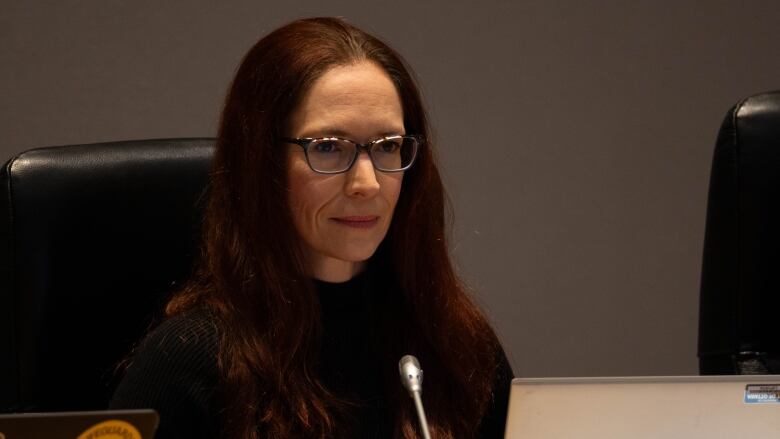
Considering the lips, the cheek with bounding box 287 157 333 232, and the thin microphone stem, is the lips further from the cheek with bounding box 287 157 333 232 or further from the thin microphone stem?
the thin microphone stem

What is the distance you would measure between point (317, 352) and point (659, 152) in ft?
4.38

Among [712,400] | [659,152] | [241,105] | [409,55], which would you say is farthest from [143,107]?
[712,400]

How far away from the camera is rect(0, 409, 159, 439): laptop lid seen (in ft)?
2.86

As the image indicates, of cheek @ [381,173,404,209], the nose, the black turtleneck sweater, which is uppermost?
the nose

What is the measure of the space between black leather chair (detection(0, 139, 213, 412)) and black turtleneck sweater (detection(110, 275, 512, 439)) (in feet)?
0.34

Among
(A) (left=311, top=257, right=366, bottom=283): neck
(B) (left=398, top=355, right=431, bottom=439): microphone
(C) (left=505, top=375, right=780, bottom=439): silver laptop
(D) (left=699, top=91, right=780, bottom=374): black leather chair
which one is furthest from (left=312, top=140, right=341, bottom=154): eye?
(D) (left=699, top=91, right=780, bottom=374): black leather chair

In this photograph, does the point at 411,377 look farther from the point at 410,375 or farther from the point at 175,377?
the point at 175,377

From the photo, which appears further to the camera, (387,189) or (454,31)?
(454,31)

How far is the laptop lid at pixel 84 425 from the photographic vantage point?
2.86 ft

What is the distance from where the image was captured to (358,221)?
4.83ft

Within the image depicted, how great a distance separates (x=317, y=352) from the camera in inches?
59.6

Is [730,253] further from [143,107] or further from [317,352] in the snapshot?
[143,107]

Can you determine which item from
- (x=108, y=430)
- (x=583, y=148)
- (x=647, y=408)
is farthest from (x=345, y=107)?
(x=583, y=148)

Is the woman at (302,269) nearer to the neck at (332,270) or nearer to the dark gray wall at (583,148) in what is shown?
the neck at (332,270)
